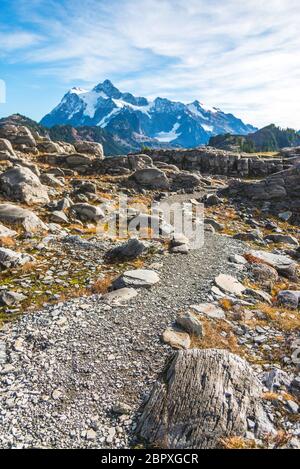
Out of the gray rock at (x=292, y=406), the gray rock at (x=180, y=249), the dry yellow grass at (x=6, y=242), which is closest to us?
the gray rock at (x=292, y=406)

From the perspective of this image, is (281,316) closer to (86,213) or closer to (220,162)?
(86,213)

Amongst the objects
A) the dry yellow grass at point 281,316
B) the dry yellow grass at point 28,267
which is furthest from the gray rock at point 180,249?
the dry yellow grass at point 28,267

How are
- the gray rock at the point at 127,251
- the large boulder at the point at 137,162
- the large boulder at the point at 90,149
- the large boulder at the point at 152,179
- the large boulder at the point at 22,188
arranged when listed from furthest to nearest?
the large boulder at the point at 90,149, the large boulder at the point at 137,162, the large boulder at the point at 152,179, the large boulder at the point at 22,188, the gray rock at the point at 127,251

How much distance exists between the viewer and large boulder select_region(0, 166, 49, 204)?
28244 mm

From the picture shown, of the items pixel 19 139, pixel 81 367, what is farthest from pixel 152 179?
pixel 81 367

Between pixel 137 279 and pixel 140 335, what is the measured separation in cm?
413

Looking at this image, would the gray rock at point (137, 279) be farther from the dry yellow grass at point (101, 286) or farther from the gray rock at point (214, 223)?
the gray rock at point (214, 223)

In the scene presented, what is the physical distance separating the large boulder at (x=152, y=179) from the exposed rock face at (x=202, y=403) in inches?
1443

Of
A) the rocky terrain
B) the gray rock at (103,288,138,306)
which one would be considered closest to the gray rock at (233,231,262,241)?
the rocky terrain

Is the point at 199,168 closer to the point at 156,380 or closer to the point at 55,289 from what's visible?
the point at 55,289

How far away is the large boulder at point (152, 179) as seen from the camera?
45.6 meters

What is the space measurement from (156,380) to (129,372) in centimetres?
94

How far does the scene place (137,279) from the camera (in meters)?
15.8

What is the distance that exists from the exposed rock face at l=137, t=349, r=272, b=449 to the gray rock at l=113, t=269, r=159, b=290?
216 inches
